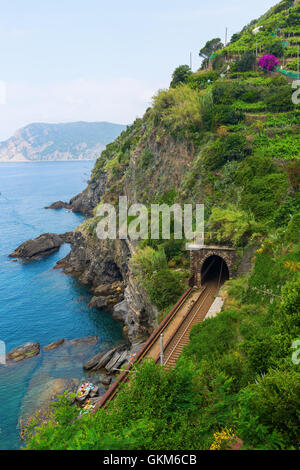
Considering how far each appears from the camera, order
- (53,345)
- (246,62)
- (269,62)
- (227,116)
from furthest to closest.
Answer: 1. (246,62)
2. (269,62)
3. (227,116)
4. (53,345)

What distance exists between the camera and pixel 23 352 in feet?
130

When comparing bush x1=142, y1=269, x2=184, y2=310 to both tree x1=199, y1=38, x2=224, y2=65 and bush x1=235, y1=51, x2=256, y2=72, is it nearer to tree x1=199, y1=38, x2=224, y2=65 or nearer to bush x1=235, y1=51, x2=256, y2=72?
bush x1=235, y1=51, x2=256, y2=72

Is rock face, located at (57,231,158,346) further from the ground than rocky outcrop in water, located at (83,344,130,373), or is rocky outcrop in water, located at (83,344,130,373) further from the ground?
rock face, located at (57,231,158,346)

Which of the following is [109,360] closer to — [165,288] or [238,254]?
[165,288]

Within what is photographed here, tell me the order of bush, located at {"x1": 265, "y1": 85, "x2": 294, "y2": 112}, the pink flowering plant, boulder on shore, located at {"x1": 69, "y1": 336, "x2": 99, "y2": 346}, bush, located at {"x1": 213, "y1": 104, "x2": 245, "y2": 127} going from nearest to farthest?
boulder on shore, located at {"x1": 69, "y1": 336, "x2": 99, "y2": 346} < bush, located at {"x1": 213, "y1": 104, "x2": 245, "y2": 127} < bush, located at {"x1": 265, "y1": 85, "x2": 294, "y2": 112} < the pink flowering plant

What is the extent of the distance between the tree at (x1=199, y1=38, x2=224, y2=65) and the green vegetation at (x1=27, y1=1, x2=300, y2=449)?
18.1 ft

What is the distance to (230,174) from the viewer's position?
3759cm

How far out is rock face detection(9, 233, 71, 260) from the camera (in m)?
73.4

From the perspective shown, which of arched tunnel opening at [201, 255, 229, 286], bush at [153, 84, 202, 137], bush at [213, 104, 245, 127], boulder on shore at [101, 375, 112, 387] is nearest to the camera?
boulder on shore at [101, 375, 112, 387]

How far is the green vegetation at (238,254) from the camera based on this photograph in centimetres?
1093

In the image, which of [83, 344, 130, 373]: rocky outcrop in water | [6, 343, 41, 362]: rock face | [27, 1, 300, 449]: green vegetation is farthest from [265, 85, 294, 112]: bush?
[6, 343, 41, 362]: rock face

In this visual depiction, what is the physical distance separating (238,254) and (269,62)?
43244 millimetres

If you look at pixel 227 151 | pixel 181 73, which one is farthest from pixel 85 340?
pixel 181 73

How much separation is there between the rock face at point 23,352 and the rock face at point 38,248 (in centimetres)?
3592
